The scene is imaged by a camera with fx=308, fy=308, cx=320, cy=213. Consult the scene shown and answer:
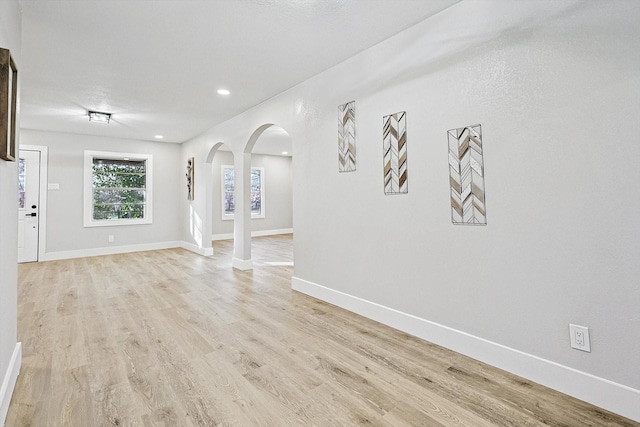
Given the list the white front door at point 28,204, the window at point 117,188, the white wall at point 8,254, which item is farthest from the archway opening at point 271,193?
the white wall at point 8,254

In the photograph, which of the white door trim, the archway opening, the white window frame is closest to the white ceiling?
the white door trim

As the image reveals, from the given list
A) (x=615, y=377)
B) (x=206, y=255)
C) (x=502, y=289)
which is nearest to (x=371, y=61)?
(x=502, y=289)

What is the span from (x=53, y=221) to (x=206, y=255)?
295 centimetres

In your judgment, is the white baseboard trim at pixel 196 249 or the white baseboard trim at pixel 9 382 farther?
the white baseboard trim at pixel 196 249

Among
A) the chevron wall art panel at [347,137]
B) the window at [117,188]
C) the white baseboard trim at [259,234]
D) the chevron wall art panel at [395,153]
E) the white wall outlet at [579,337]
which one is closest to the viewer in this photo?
the white wall outlet at [579,337]

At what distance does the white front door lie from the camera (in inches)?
220

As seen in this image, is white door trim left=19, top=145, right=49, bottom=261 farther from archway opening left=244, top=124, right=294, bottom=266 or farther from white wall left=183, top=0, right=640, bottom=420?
white wall left=183, top=0, right=640, bottom=420

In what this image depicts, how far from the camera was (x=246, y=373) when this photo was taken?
197 centimetres

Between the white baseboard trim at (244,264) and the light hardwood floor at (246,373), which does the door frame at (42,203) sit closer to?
the light hardwood floor at (246,373)

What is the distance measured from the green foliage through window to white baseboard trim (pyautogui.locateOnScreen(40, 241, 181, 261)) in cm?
66

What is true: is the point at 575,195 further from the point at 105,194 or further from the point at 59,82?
the point at 105,194

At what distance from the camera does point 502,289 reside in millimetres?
1989

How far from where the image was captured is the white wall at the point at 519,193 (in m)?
1.58

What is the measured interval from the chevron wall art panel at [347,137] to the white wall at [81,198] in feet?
17.0
